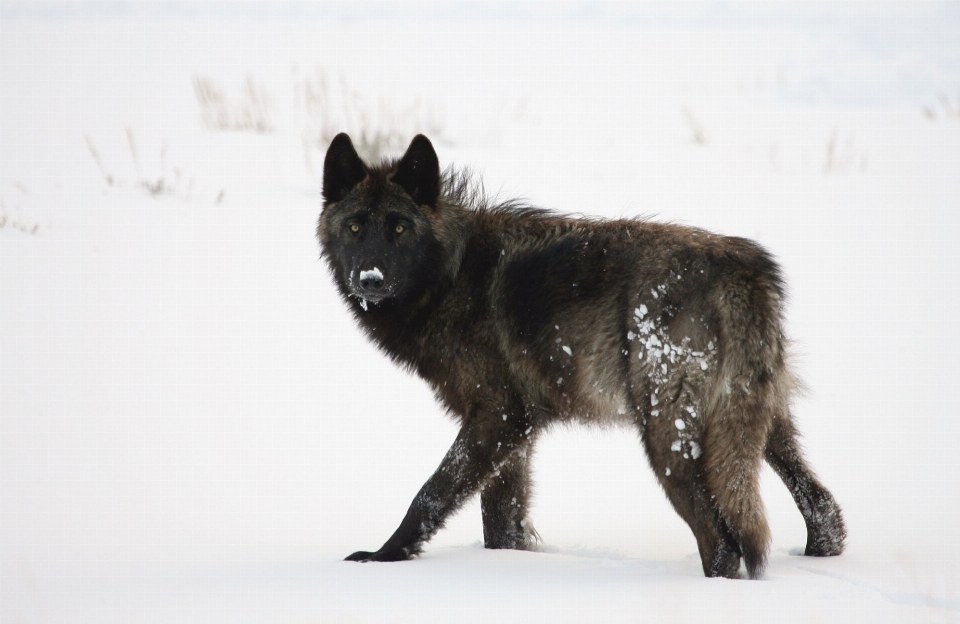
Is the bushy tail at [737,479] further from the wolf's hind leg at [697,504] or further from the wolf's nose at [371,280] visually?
the wolf's nose at [371,280]

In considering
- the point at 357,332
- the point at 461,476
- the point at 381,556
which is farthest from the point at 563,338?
the point at 357,332

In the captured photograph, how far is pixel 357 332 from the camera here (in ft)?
27.5

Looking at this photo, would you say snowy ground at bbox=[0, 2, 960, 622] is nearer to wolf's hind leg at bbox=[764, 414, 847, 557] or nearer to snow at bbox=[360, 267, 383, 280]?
wolf's hind leg at bbox=[764, 414, 847, 557]

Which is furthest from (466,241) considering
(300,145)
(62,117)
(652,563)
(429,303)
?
(62,117)

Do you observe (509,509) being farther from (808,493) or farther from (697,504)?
(808,493)

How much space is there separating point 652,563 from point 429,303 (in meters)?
1.73

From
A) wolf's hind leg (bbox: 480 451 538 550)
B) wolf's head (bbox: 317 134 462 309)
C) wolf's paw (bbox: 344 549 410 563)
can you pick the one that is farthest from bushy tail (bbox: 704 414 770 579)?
wolf's head (bbox: 317 134 462 309)

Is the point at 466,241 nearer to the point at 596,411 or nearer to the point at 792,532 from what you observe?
the point at 596,411

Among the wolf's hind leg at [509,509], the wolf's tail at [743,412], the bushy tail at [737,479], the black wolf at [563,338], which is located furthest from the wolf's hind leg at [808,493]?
the wolf's hind leg at [509,509]

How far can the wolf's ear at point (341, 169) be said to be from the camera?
4.82 m

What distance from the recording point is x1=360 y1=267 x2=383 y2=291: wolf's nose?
14.6 feet

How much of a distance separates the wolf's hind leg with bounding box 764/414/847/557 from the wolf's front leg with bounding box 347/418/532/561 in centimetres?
134

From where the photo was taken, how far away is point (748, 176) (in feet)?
37.1

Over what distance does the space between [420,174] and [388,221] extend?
335 mm
